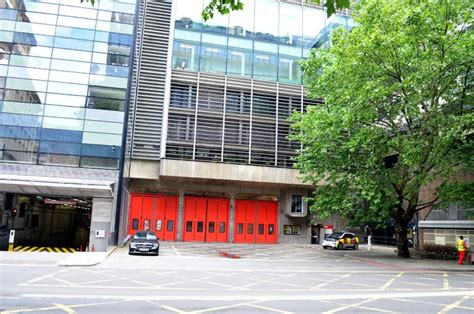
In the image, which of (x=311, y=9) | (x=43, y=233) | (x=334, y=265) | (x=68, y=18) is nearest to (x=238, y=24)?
(x=311, y=9)

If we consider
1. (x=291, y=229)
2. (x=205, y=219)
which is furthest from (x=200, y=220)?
(x=291, y=229)

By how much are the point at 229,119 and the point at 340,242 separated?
44.6ft

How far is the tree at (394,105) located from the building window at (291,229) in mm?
13514

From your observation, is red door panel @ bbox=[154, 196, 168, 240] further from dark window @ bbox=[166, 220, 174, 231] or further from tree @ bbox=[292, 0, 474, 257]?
tree @ bbox=[292, 0, 474, 257]

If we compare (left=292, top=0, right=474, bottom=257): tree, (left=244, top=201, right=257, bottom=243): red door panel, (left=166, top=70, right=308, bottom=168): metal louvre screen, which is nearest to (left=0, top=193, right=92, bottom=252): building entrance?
(left=166, top=70, right=308, bottom=168): metal louvre screen

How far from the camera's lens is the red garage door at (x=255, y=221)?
3616 centimetres

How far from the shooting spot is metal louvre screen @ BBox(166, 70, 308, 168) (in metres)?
32.9

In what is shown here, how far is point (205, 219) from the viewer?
115 ft

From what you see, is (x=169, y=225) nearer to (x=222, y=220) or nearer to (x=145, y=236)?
(x=222, y=220)

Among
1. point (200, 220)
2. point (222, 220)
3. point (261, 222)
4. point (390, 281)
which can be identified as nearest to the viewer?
point (390, 281)

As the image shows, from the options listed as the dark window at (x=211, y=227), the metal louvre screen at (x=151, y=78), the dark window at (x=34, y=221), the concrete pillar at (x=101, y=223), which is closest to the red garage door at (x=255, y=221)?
the dark window at (x=211, y=227)

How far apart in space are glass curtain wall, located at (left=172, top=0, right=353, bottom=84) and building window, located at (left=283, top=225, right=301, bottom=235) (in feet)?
Answer: 43.5

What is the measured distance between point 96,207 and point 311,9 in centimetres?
2656

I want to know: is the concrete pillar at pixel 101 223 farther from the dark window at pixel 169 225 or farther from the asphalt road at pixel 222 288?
the dark window at pixel 169 225
